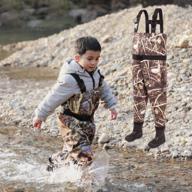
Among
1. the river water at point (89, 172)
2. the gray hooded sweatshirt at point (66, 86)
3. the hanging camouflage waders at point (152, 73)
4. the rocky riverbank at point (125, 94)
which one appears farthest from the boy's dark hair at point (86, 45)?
the rocky riverbank at point (125, 94)

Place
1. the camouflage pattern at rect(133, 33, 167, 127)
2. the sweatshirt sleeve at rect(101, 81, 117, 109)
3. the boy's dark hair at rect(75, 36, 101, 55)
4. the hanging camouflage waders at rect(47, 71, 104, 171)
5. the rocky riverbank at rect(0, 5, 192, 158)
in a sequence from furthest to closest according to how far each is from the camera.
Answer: the rocky riverbank at rect(0, 5, 192, 158) → the camouflage pattern at rect(133, 33, 167, 127) → the sweatshirt sleeve at rect(101, 81, 117, 109) → the hanging camouflage waders at rect(47, 71, 104, 171) → the boy's dark hair at rect(75, 36, 101, 55)

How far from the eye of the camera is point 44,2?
48125 millimetres

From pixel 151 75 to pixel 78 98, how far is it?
1.07 metres

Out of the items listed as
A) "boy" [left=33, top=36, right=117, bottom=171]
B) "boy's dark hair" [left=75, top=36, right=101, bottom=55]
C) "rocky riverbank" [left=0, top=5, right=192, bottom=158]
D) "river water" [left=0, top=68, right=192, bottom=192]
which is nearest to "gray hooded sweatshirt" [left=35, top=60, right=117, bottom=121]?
"boy" [left=33, top=36, right=117, bottom=171]

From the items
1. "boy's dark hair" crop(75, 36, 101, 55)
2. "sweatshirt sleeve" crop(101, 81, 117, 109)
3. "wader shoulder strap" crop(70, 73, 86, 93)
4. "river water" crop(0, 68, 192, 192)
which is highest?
"boy's dark hair" crop(75, 36, 101, 55)

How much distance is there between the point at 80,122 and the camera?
7047 millimetres

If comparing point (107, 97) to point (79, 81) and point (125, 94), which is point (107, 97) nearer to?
point (79, 81)

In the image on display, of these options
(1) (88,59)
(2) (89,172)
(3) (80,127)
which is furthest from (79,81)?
(2) (89,172)

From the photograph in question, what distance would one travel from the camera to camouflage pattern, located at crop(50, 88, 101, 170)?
698 cm

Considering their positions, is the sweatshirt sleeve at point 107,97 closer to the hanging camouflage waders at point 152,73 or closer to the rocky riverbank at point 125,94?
the hanging camouflage waders at point 152,73

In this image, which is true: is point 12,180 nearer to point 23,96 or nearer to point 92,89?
point 92,89

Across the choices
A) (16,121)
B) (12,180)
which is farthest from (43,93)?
(12,180)

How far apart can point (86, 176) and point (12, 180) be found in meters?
1.17

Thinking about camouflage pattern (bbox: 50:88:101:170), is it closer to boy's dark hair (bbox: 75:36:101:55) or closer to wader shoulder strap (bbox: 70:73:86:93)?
wader shoulder strap (bbox: 70:73:86:93)
